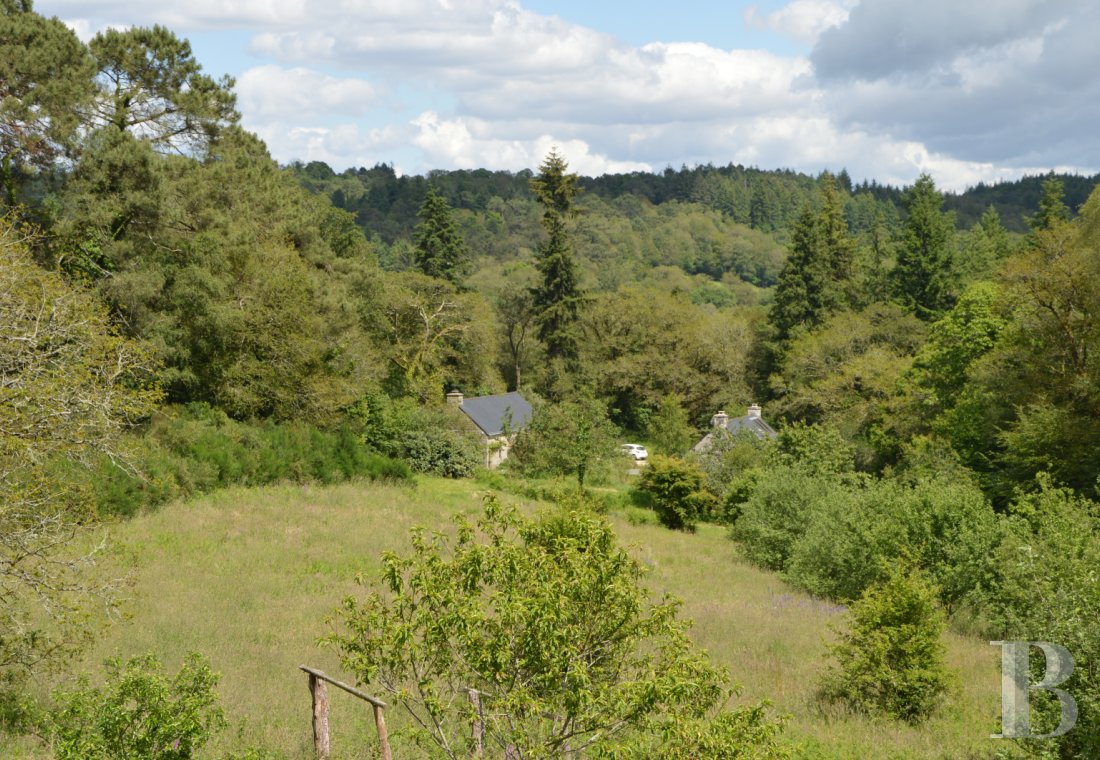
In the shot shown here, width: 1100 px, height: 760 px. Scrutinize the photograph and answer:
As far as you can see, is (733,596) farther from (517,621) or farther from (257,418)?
(257,418)

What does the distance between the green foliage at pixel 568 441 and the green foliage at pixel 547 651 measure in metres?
29.9

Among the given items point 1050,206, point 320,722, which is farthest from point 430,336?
point 1050,206

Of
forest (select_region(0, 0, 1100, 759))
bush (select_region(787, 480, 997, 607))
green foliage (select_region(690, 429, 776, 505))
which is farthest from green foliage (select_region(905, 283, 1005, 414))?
bush (select_region(787, 480, 997, 607))

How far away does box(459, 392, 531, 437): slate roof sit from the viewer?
45.1m

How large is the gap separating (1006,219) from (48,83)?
18016cm

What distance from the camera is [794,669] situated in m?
14.0

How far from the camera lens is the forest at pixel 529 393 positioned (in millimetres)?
9445

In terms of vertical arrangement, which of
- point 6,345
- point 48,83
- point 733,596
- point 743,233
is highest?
point 743,233

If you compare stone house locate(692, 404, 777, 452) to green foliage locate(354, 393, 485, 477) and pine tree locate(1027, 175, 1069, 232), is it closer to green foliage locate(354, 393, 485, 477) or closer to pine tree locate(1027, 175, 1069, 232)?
green foliage locate(354, 393, 485, 477)

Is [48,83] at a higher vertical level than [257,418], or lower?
higher

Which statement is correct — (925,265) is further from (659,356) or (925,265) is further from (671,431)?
(671,431)

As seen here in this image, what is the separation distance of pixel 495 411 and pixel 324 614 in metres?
31.8

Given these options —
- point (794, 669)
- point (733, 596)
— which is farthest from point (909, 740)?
point (733, 596)

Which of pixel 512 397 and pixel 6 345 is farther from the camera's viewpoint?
pixel 512 397
